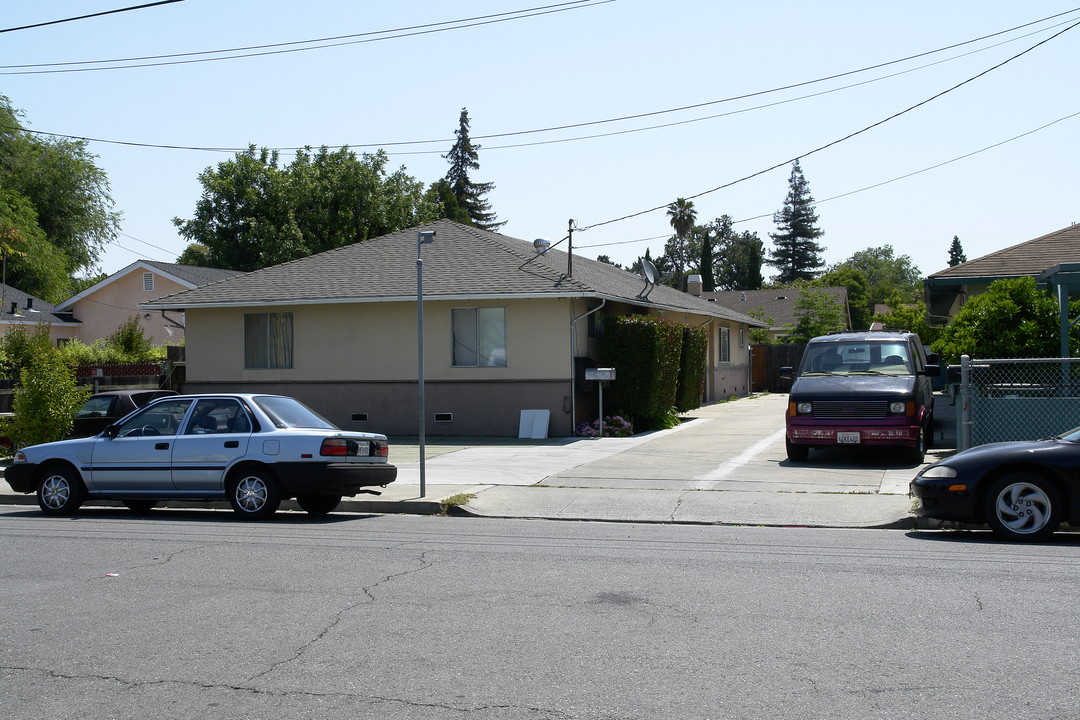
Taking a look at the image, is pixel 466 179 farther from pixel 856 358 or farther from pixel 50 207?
pixel 856 358

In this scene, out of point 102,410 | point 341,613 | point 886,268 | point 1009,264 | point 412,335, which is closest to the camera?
point 341,613

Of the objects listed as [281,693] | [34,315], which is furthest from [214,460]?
[34,315]

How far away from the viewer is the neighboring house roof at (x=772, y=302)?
58.2 metres

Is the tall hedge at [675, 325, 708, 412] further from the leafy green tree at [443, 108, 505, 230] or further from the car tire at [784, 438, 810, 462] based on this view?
the leafy green tree at [443, 108, 505, 230]

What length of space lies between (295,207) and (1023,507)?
4296cm

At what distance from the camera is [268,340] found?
23797 millimetres

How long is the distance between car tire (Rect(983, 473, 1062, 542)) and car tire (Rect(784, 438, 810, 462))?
6.39m

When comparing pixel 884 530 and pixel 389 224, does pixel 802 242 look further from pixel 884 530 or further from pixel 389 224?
pixel 884 530

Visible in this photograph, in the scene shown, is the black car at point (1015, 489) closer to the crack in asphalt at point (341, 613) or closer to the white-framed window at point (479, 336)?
the crack in asphalt at point (341, 613)

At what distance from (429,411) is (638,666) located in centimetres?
1690

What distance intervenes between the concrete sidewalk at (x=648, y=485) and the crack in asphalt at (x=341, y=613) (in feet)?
11.7

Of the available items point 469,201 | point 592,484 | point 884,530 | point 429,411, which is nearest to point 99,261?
point 469,201

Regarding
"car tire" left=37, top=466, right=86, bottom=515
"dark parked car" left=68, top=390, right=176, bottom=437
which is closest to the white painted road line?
"car tire" left=37, top=466, right=86, bottom=515

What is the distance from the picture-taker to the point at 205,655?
18.8 ft
